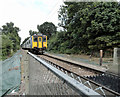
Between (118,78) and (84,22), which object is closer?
(118,78)

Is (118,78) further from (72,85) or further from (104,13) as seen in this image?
(104,13)

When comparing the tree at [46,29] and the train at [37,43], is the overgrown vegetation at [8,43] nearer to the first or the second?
the train at [37,43]

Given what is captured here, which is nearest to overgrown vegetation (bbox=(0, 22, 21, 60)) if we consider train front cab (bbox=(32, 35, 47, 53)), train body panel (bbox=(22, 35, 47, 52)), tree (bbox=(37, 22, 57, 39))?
train body panel (bbox=(22, 35, 47, 52))

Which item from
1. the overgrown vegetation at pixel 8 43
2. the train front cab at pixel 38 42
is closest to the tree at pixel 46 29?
the overgrown vegetation at pixel 8 43

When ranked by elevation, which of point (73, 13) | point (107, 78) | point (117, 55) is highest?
point (73, 13)

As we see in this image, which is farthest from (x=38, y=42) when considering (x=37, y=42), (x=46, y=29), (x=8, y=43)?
(x=46, y=29)

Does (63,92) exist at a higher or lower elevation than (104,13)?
lower

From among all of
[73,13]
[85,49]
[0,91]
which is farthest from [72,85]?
[73,13]

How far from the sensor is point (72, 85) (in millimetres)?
775

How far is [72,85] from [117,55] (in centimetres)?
654

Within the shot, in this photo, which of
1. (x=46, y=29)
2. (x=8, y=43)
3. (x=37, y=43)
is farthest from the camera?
(x=46, y=29)

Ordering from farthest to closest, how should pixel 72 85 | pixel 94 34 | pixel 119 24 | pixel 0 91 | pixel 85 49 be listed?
pixel 85 49 → pixel 94 34 → pixel 119 24 → pixel 0 91 → pixel 72 85

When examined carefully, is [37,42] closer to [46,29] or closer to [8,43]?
[8,43]

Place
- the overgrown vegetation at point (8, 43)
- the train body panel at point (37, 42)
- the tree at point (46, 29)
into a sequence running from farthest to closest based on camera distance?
Answer: 1. the tree at point (46, 29)
2. the overgrown vegetation at point (8, 43)
3. the train body panel at point (37, 42)
